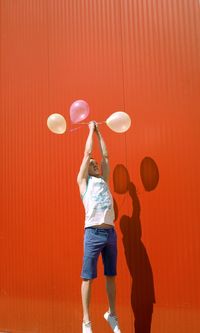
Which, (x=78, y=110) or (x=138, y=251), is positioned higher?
(x=78, y=110)

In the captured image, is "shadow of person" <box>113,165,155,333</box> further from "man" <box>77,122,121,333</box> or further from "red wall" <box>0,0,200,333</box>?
"man" <box>77,122,121,333</box>

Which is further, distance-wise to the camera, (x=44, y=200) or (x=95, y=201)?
(x=44, y=200)

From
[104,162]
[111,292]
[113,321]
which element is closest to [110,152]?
[104,162]

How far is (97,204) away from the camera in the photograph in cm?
282

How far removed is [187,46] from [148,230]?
1.55m

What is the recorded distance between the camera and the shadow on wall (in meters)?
2.98

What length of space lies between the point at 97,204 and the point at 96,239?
263 millimetres

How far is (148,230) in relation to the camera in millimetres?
3045

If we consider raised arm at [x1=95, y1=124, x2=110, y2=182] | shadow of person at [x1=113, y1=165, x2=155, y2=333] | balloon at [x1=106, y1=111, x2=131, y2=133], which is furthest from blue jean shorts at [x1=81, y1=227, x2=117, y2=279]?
balloon at [x1=106, y1=111, x2=131, y2=133]

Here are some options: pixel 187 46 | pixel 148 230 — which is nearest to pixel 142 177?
pixel 148 230

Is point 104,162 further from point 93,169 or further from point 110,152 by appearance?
point 110,152

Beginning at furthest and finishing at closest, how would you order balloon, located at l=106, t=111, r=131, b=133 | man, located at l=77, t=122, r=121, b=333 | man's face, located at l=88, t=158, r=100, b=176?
1. man's face, located at l=88, t=158, r=100, b=176
2. balloon, located at l=106, t=111, r=131, b=133
3. man, located at l=77, t=122, r=121, b=333

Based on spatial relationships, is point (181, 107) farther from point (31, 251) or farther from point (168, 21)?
point (31, 251)

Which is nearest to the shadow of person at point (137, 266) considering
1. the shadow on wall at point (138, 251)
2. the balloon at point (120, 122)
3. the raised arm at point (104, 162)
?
the shadow on wall at point (138, 251)
